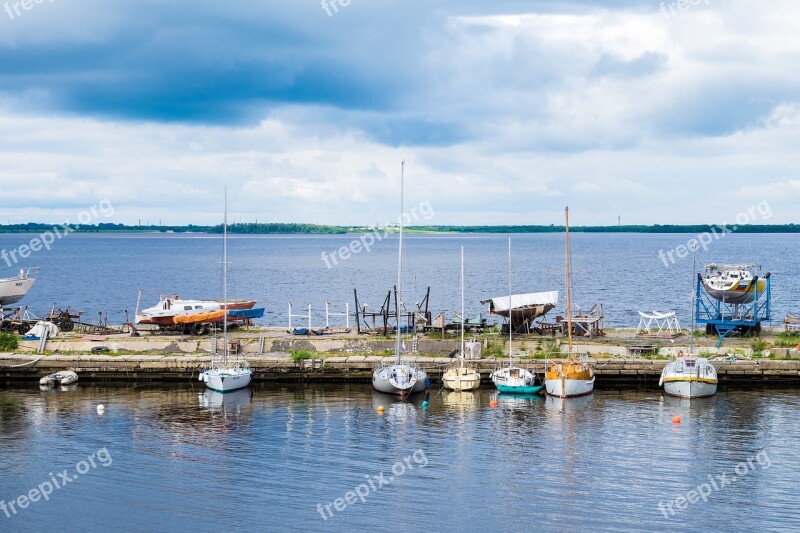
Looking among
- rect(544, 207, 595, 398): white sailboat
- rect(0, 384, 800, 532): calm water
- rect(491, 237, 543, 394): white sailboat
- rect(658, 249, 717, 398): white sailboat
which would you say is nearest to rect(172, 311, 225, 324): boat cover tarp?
rect(0, 384, 800, 532): calm water

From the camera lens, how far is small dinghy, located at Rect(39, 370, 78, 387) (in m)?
49.1

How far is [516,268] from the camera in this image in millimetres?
170000

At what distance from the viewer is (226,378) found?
156 ft

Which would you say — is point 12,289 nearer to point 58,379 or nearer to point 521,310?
point 58,379

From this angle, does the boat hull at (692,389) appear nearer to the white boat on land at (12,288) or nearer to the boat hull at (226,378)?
the boat hull at (226,378)

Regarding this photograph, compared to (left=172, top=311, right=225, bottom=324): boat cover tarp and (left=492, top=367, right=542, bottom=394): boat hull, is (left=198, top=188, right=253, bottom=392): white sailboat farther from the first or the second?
(left=492, top=367, right=542, bottom=394): boat hull

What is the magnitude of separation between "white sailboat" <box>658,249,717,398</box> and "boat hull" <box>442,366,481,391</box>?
1030 centimetres

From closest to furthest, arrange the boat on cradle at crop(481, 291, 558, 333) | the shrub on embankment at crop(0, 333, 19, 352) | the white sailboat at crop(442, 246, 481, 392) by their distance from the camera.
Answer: the white sailboat at crop(442, 246, 481, 392) → the shrub on embankment at crop(0, 333, 19, 352) → the boat on cradle at crop(481, 291, 558, 333)

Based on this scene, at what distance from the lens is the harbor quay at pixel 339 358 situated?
4888 centimetres

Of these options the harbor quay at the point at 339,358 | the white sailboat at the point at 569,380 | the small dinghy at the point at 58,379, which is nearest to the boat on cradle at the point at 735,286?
the harbor quay at the point at 339,358

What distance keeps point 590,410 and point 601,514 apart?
15157 mm

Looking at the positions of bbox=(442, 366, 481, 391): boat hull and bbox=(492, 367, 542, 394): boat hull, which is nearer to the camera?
bbox=(492, 367, 542, 394): boat hull

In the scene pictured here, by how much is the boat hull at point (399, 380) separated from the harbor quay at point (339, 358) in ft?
8.53

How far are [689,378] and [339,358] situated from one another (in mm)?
19923
